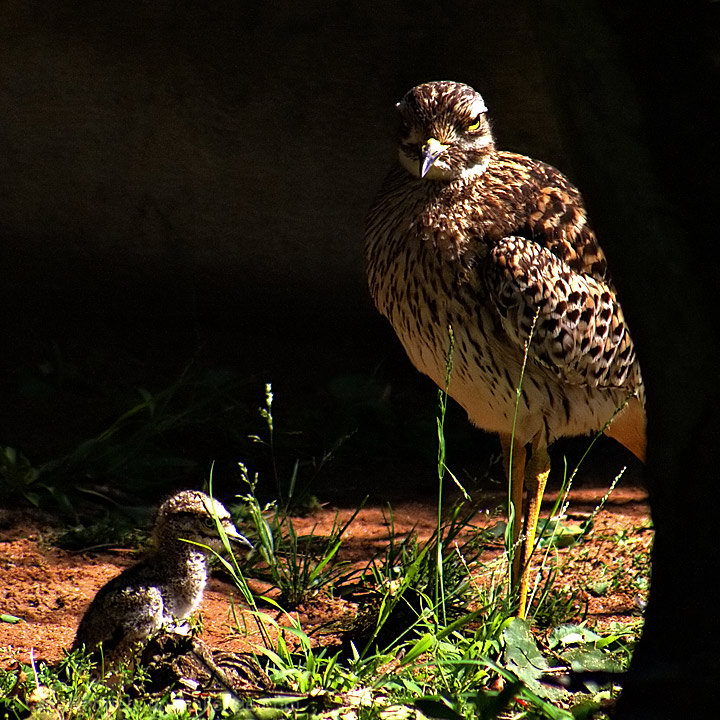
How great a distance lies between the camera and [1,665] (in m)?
3.32

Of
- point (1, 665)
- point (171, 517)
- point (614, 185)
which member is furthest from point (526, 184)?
point (1, 665)

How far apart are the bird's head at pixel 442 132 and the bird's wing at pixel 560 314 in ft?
1.15

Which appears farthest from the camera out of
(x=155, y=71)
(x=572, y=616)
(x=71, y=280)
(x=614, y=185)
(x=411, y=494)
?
(x=71, y=280)

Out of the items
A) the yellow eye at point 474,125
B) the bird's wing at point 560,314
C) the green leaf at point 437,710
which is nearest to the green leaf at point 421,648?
the green leaf at point 437,710

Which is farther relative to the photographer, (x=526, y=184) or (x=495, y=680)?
(x=526, y=184)

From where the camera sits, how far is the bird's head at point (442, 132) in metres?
3.95

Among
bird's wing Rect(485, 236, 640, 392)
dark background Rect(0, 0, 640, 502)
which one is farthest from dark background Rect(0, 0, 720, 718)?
bird's wing Rect(485, 236, 640, 392)

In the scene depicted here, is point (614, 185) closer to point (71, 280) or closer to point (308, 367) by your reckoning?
point (308, 367)

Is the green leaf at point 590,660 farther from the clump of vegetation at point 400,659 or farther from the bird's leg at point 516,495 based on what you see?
the bird's leg at point 516,495

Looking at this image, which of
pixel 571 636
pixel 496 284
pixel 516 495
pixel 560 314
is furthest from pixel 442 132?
pixel 571 636

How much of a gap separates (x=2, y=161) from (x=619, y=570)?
3.84 metres

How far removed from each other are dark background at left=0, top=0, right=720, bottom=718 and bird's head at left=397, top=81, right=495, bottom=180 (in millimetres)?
1624

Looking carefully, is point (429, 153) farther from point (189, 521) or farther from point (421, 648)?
point (421, 648)

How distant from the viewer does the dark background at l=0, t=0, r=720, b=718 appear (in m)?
5.46
